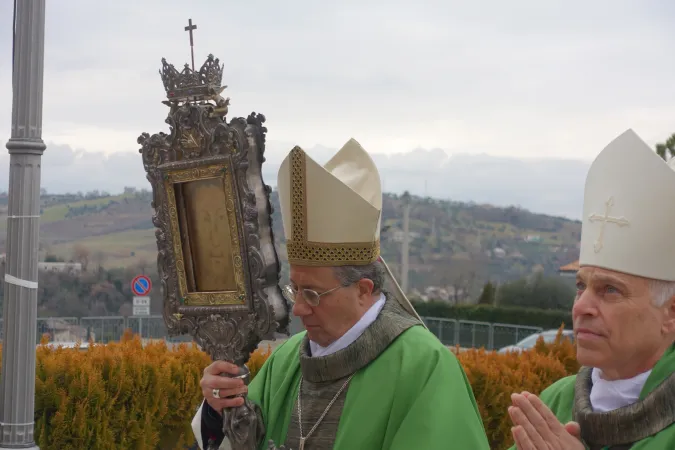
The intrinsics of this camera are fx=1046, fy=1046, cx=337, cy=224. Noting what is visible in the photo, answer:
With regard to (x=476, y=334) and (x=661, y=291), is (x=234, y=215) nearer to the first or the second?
(x=661, y=291)

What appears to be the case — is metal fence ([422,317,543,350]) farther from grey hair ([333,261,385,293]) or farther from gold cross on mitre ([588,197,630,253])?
gold cross on mitre ([588,197,630,253])

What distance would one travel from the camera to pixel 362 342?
3799 mm

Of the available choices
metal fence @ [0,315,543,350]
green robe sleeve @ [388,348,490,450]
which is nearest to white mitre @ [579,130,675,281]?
green robe sleeve @ [388,348,490,450]

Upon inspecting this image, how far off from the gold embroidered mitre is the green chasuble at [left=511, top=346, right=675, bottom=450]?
1.10 metres

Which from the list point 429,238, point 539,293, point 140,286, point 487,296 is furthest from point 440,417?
point 429,238

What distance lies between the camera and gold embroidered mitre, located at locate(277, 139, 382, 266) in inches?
149

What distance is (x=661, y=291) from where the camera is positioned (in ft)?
9.80

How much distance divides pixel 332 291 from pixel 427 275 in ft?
124

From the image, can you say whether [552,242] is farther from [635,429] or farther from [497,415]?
[635,429]

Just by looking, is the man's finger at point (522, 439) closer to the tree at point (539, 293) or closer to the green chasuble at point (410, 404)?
the green chasuble at point (410, 404)

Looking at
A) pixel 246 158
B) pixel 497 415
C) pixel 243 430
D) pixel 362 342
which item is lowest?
pixel 497 415

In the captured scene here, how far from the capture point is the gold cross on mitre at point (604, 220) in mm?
3076

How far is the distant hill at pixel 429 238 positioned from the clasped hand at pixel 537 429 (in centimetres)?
1567

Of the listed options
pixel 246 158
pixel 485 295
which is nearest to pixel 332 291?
pixel 246 158
